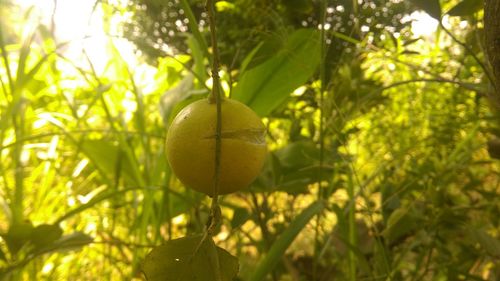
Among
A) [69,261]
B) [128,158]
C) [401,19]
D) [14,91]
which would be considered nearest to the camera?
[401,19]

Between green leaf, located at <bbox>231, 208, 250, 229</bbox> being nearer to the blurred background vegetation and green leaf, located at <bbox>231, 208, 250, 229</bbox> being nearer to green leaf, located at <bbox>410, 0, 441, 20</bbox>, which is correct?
the blurred background vegetation

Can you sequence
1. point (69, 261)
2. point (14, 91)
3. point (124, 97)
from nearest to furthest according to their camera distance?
point (14, 91) → point (69, 261) → point (124, 97)

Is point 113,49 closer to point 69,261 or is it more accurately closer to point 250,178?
point 69,261

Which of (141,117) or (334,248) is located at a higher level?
(141,117)

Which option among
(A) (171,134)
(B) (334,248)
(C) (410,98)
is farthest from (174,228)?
(A) (171,134)

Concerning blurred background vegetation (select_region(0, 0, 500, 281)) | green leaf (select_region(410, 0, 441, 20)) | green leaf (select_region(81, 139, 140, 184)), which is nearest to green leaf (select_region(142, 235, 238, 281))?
blurred background vegetation (select_region(0, 0, 500, 281))
